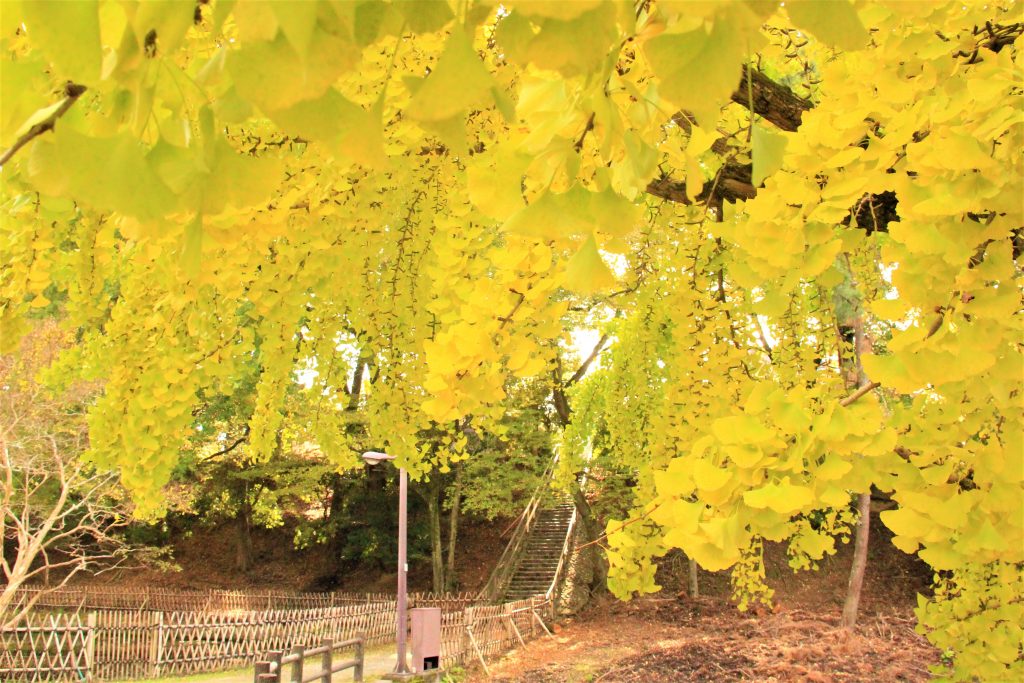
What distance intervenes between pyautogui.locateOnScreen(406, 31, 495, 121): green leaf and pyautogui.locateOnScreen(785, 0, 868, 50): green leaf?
0.24 m

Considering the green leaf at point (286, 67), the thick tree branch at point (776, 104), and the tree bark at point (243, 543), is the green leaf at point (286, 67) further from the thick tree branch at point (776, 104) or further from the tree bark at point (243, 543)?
the tree bark at point (243, 543)

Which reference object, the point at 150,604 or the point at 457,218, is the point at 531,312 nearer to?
the point at 457,218

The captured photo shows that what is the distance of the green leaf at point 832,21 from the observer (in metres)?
0.54

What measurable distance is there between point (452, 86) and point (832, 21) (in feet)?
0.92

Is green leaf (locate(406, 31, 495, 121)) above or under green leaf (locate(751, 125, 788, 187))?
under

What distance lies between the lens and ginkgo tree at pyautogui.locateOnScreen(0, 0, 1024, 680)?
1.63 ft

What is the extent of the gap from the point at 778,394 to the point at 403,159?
1.79 meters

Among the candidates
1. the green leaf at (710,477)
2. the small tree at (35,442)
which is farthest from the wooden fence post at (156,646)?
the green leaf at (710,477)

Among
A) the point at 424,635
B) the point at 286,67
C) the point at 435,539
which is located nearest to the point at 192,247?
the point at 286,67

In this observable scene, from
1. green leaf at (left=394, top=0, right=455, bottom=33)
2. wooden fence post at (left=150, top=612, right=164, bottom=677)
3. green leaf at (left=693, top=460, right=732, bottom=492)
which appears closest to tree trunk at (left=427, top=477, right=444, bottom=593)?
wooden fence post at (left=150, top=612, right=164, bottom=677)

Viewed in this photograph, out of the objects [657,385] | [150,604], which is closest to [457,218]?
[657,385]

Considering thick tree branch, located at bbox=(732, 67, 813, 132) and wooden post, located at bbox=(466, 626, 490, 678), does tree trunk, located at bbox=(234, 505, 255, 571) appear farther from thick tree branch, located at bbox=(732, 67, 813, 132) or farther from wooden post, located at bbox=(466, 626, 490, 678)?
thick tree branch, located at bbox=(732, 67, 813, 132)

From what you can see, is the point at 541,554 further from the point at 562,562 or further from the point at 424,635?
the point at 424,635

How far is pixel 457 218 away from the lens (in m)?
2.12
